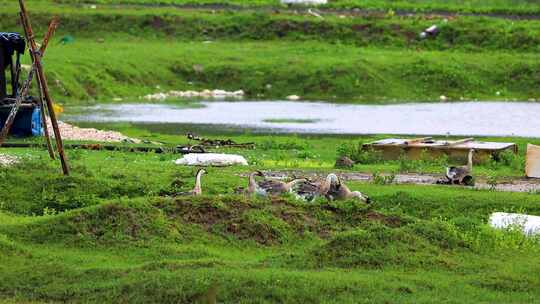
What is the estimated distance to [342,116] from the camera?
40.1m

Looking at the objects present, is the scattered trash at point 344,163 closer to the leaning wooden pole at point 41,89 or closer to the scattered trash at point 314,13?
the leaning wooden pole at point 41,89

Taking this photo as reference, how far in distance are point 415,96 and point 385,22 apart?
8724 millimetres

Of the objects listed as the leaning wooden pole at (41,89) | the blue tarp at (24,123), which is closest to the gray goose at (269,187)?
the leaning wooden pole at (41,89)

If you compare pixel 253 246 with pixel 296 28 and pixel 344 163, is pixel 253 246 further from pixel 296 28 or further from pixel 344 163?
pixel 296 28

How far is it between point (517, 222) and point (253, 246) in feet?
11.3

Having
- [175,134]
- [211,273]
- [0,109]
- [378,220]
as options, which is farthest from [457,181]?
[175,134]

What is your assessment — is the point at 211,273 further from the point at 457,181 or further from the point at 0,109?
the point at 0,109

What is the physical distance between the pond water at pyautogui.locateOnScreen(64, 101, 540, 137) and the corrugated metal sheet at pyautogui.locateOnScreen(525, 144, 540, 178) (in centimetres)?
1204

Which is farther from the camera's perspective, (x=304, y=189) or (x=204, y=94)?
(x=204, y=94)

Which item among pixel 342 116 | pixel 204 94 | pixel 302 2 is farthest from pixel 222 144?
pixel 302 2

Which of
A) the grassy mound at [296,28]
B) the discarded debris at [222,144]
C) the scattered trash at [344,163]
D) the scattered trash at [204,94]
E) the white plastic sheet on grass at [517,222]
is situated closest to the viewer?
the white plastic sheet on grass at [517,222]

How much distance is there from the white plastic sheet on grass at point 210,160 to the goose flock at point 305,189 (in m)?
4.34

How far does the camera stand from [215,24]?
56469 mm

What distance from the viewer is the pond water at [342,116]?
35750 mm
